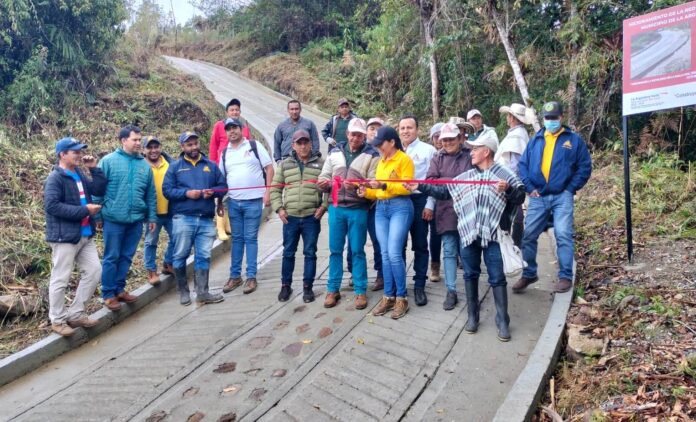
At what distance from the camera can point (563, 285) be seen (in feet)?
16.9

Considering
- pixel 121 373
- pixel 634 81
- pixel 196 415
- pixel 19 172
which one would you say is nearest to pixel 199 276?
pixel 121 373

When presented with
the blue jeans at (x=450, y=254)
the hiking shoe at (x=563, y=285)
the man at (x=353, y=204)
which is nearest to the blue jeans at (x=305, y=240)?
the man at (x=353, y=204)

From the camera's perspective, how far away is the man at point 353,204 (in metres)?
5.25

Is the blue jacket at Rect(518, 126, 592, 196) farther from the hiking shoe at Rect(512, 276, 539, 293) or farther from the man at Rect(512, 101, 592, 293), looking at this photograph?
the hiking shoe at Rect(512, 276, 539, 293)

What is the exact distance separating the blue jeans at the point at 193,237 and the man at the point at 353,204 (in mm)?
1615

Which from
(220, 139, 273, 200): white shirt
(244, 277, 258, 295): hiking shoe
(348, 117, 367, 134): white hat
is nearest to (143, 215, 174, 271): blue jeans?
(220, 139, 273, 200): white shirt

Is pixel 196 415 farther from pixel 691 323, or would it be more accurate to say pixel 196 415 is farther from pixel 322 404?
pixel 691 323

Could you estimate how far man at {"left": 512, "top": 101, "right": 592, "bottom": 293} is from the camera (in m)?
5.09

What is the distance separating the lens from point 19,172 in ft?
27.9

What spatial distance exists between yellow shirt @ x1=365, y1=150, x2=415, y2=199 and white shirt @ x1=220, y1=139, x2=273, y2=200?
1.81m

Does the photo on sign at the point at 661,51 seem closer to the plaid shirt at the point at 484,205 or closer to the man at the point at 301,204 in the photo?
the plaid shirt at the point at 484,205

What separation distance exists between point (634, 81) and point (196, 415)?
5411 millimetres

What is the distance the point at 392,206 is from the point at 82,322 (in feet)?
11.4

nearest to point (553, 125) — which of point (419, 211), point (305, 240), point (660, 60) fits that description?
point (660, 60)
